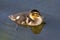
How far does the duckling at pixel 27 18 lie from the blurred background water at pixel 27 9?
16 cm

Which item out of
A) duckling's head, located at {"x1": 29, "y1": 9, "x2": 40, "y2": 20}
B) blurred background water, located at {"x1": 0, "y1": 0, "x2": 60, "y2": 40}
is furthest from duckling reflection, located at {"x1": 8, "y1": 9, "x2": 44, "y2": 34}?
blurred background water, located at {"x1": 0, "y1": 0, "x2": 60, "y2": 40}

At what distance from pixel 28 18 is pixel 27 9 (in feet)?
1.80

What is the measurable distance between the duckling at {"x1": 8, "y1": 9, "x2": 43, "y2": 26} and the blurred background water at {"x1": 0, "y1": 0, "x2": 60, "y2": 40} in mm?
165

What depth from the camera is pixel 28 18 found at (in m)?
8.13

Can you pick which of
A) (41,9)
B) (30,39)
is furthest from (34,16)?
(30,39)

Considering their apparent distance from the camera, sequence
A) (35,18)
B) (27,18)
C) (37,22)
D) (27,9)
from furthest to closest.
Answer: (27,9) → (35,18) → (37,22) → (27,18)

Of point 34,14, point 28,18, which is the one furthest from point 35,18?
point 28,18

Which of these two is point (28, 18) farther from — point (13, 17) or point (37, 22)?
point (13, 17)

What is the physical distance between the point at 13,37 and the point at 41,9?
1.71 metres

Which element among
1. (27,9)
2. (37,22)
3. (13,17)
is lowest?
(37,22)

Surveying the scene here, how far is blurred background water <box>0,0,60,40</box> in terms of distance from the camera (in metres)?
7.35

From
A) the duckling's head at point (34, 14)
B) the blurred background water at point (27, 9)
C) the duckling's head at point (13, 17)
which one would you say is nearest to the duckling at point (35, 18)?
the duckling's head at point (34, 14)

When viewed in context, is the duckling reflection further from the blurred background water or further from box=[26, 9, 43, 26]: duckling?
the blurred background water

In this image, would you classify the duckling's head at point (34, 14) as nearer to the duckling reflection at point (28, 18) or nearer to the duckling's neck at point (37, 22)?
the duckling reflection at point (28, 18)
